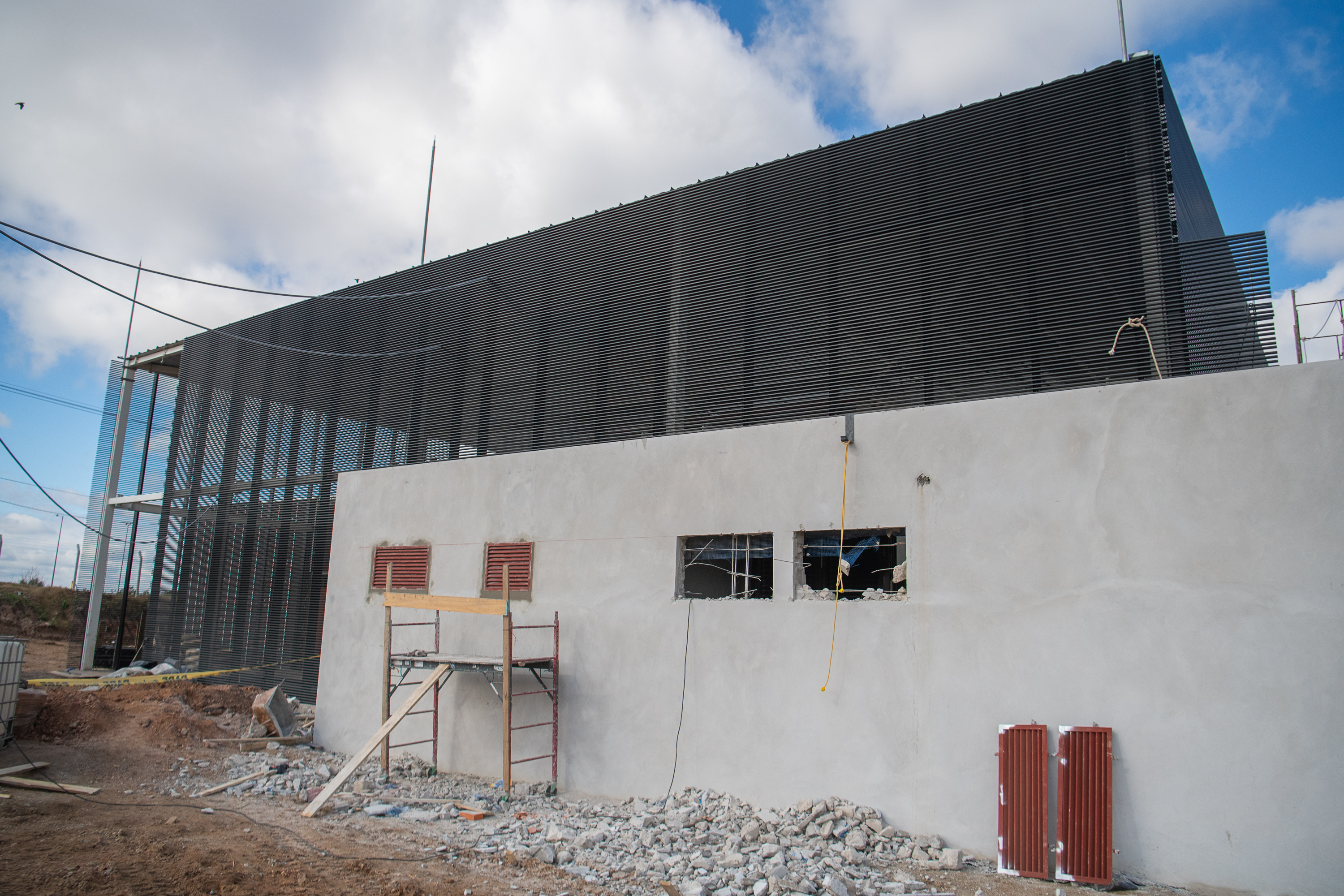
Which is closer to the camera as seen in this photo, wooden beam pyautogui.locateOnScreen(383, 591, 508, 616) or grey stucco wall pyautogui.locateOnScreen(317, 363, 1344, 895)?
grey stucco wall pyautogui.locateOnScreen(317, 363, 1344, 895)

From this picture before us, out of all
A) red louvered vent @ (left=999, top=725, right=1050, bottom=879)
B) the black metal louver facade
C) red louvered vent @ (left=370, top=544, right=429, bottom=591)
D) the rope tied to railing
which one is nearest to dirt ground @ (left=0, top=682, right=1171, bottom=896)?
red louvered vent @ (left=999, top=725, right=1050, bottom=879)

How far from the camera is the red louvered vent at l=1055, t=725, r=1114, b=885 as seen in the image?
675 cm

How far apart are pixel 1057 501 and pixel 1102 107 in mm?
5125

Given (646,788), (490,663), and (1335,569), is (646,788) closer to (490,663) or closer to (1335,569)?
(490,663)

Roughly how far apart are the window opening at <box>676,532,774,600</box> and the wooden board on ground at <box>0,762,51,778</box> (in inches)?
339

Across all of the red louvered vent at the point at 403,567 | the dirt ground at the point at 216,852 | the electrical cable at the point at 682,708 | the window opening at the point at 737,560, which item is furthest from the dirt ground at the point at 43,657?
the window opening at the point at 737,560

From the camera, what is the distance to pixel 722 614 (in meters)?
9.30

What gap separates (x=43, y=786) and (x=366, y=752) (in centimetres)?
388

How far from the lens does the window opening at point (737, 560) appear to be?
935 cm

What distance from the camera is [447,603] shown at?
10.2m

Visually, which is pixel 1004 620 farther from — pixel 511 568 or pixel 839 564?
pixel 511 568

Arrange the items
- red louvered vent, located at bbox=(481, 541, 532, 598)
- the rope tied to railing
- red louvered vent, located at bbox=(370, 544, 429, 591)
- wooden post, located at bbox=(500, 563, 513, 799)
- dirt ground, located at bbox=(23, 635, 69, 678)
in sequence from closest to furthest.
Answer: the rope tied to railing → wooden post, located at bbox=(500, 563, 513, 799) → red louvered vent, located at bbox=(481, 541, 532, 598) → red louvered vent, located at bbox=(370, 544, 429, 591) → dirt ground, located at bbox=(23, 635, 69, 678)

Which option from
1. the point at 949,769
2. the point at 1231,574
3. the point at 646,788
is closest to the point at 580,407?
the point at 646,788

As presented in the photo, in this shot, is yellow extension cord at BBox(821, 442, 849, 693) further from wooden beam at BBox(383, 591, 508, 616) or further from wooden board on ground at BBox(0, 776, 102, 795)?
wooden board on ground at BBox(0, 776, 102, 795)
